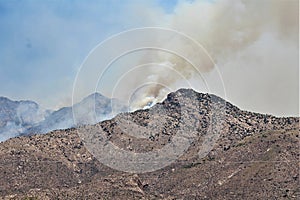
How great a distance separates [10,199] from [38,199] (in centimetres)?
922

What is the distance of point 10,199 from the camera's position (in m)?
189

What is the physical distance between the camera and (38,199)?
18700 centimetres
